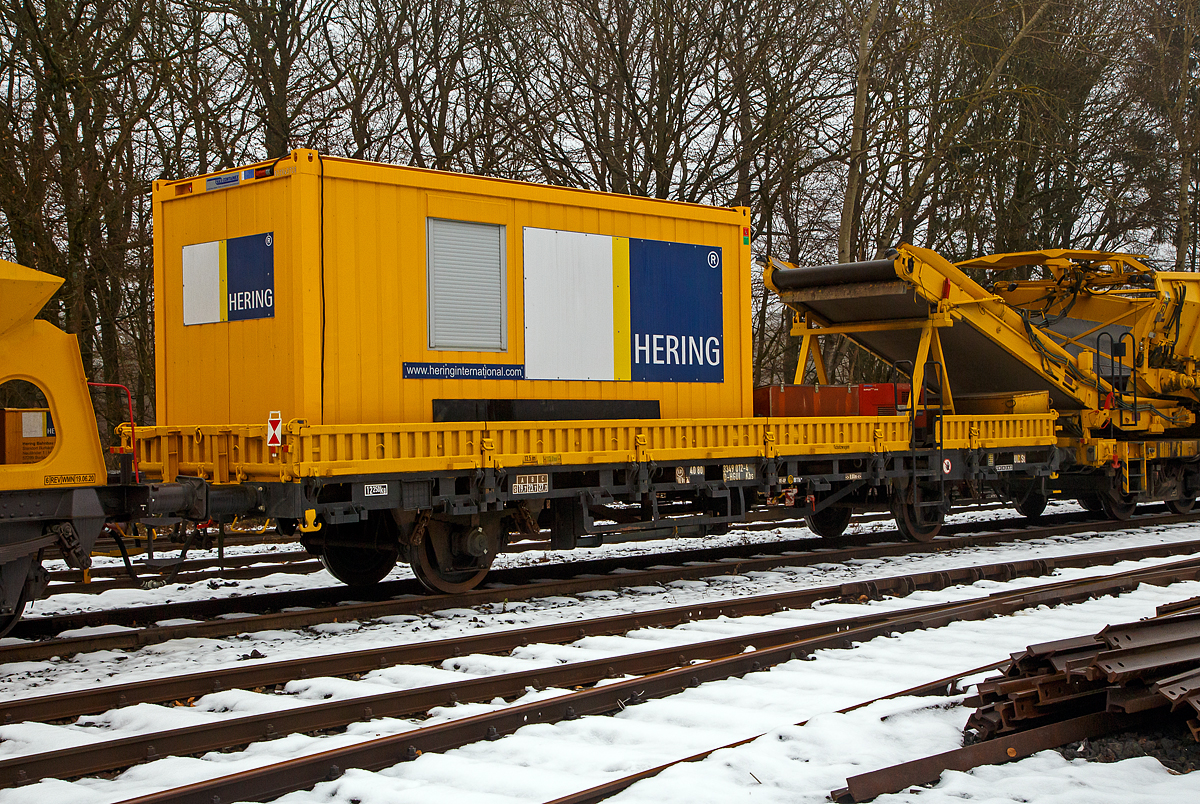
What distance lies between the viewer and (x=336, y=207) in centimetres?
895

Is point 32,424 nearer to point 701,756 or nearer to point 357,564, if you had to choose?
point 357,564

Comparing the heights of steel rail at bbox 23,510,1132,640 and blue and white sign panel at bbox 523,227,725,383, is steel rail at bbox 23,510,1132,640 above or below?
below

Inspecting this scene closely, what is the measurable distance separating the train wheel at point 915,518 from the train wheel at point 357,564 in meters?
6.29

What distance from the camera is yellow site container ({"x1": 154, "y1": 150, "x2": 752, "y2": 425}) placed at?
29.3 feet

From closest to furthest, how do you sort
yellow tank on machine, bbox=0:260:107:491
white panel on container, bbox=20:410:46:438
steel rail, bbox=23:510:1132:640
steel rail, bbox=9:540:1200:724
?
steel rail, bbox=9:540:1200:724 < yellow tank on machine, bbox=0:260:107:491 < white panel on container, bbox=20:410:46:438 < steel rail, bbox=23:510:1132:640

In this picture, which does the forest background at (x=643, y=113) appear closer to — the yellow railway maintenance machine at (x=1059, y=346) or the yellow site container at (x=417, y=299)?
the yellow railway maintenance machine at (x=1059, y=346)

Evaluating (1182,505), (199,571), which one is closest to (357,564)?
(199,571)

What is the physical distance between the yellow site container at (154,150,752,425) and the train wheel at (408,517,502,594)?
103 centimetres

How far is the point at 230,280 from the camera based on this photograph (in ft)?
30.9

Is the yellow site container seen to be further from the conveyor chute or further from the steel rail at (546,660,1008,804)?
the steel rail at (546,660,1008,804)

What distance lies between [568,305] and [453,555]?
2620mm

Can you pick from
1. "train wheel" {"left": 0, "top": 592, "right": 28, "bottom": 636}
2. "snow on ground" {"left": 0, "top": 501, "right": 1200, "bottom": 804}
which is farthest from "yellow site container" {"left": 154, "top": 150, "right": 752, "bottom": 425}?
"train wheel" {"left": 0, "top": 592, "right": 28, "bottom": 636}

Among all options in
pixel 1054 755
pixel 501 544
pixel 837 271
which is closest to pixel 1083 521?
pixel 837 271

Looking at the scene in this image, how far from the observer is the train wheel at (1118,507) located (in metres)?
15.9
